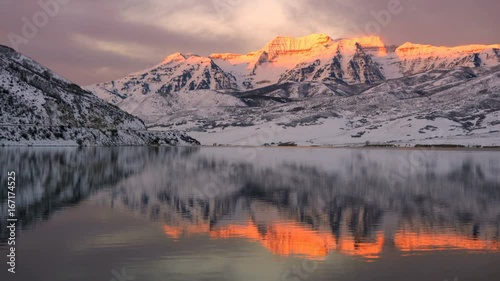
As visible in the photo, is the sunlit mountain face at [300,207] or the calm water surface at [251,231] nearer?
the calm water surface at [251,231]

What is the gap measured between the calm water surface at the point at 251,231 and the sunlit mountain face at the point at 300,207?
0.32ft

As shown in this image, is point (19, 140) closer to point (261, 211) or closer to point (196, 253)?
point (261, 211)

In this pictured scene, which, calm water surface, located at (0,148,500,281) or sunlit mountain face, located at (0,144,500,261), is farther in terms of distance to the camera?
sunlit mountain face, located at (0,144,500,261)

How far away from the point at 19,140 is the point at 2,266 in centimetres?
17886

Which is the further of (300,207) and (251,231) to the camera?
(300,207)

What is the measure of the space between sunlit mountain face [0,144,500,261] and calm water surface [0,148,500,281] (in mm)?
98

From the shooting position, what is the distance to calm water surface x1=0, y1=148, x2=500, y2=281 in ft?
82.4

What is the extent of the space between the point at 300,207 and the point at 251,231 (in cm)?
1161

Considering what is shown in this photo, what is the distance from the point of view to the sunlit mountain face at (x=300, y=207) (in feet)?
104

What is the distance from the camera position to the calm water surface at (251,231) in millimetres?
25125

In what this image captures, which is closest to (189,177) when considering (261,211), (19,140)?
(261,211)

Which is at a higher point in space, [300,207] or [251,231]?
[300,207]

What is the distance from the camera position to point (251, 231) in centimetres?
3491

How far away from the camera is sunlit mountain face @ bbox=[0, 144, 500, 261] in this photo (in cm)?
3184
